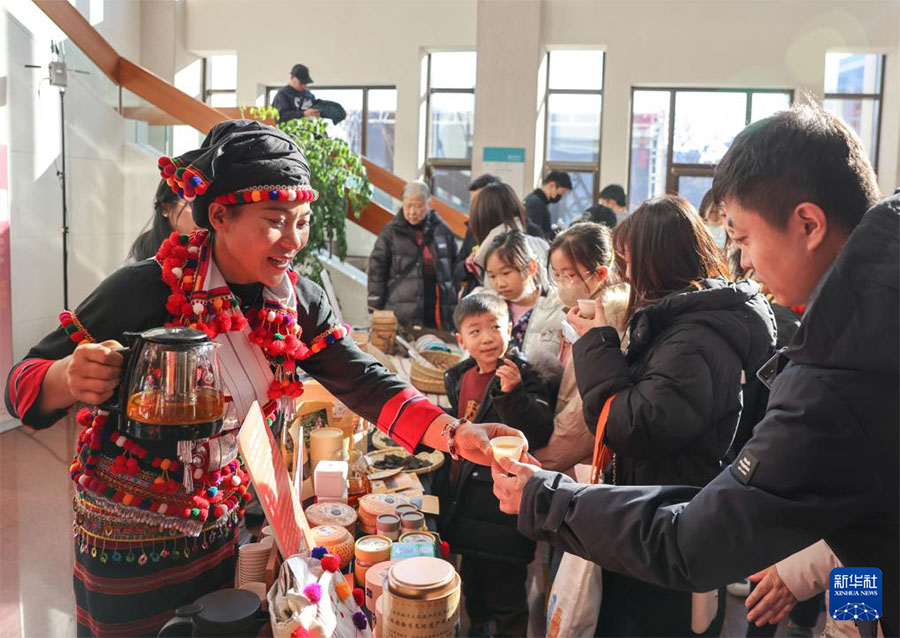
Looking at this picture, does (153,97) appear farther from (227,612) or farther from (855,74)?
(855,74)

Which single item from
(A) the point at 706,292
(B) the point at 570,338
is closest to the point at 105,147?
(B) the point at 570,338

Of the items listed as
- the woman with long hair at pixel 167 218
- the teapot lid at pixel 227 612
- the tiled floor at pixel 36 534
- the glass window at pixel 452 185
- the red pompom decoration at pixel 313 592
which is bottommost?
the tiled floor at pixel 36 534

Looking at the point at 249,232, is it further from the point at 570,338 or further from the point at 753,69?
the point at 753,69

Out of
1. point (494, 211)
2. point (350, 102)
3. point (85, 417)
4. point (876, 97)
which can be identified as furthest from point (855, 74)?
point (85, 417)

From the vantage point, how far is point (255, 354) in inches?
58.0

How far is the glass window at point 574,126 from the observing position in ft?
32.3

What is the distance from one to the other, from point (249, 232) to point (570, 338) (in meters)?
1.16

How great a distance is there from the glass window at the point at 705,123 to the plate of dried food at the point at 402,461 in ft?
26.6

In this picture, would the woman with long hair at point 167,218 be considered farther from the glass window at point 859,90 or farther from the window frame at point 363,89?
the glass window at point 859,90

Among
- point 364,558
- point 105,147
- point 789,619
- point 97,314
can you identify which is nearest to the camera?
point 97,314

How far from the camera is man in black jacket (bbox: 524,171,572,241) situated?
579 cm

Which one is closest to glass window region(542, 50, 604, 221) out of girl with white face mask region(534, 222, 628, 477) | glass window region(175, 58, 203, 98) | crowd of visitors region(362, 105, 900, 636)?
glass window region(175, 58, 203, 98)

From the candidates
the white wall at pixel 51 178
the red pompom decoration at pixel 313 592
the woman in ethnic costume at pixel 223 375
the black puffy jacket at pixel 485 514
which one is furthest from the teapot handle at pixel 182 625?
the white wall at pixel 51 178

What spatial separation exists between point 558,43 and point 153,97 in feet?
16.3
